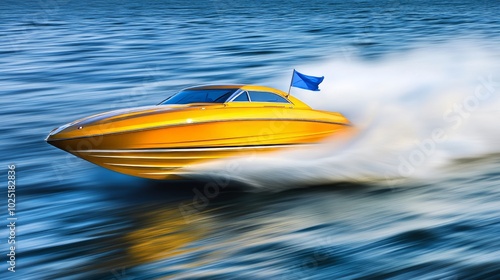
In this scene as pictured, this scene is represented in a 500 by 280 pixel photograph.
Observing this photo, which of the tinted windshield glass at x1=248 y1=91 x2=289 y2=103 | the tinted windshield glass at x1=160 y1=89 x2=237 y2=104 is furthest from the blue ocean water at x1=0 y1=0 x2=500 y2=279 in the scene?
A: the tinted windshield glass at x1=160 y1=89 x2=237 y2=104

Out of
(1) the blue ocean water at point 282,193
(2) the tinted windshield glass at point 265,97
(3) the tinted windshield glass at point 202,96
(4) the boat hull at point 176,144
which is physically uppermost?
(3) the tinted windshield glass at point 202,96

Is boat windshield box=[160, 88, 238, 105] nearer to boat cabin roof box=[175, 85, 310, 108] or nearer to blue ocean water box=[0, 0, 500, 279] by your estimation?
boat cabin roof box=[175, 85, 310, 108]

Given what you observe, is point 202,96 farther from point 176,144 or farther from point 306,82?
point 306,82

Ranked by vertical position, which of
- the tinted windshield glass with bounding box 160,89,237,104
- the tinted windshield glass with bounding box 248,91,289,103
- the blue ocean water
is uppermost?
the tinted windshield glass with bounding box 160,89,237,104

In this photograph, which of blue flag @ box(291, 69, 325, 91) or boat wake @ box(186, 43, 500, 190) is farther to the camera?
blue flag @ box(291, 69, 325, 91)

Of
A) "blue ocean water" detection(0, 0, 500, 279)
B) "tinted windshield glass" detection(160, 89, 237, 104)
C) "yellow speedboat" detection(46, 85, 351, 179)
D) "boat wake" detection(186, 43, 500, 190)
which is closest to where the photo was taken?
"blue ocean water" detection(0, 0, 500, 279)

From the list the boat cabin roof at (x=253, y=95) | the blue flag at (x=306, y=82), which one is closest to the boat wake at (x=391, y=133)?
the boat cabin roof at (x=253, y=95)

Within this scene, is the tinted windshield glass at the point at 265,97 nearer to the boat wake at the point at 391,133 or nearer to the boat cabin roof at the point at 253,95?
the boat cabin roof at the point at 253,95

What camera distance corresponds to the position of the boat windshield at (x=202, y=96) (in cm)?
1101

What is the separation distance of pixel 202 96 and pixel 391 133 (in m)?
3.85

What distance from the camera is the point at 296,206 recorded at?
33.2 ft

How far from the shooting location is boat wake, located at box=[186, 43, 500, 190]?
11.2 metres

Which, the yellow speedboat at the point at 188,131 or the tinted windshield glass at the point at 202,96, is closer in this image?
the yellow speedboat at the point at 188,131

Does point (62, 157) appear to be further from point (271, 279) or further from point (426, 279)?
point (426, 279)
